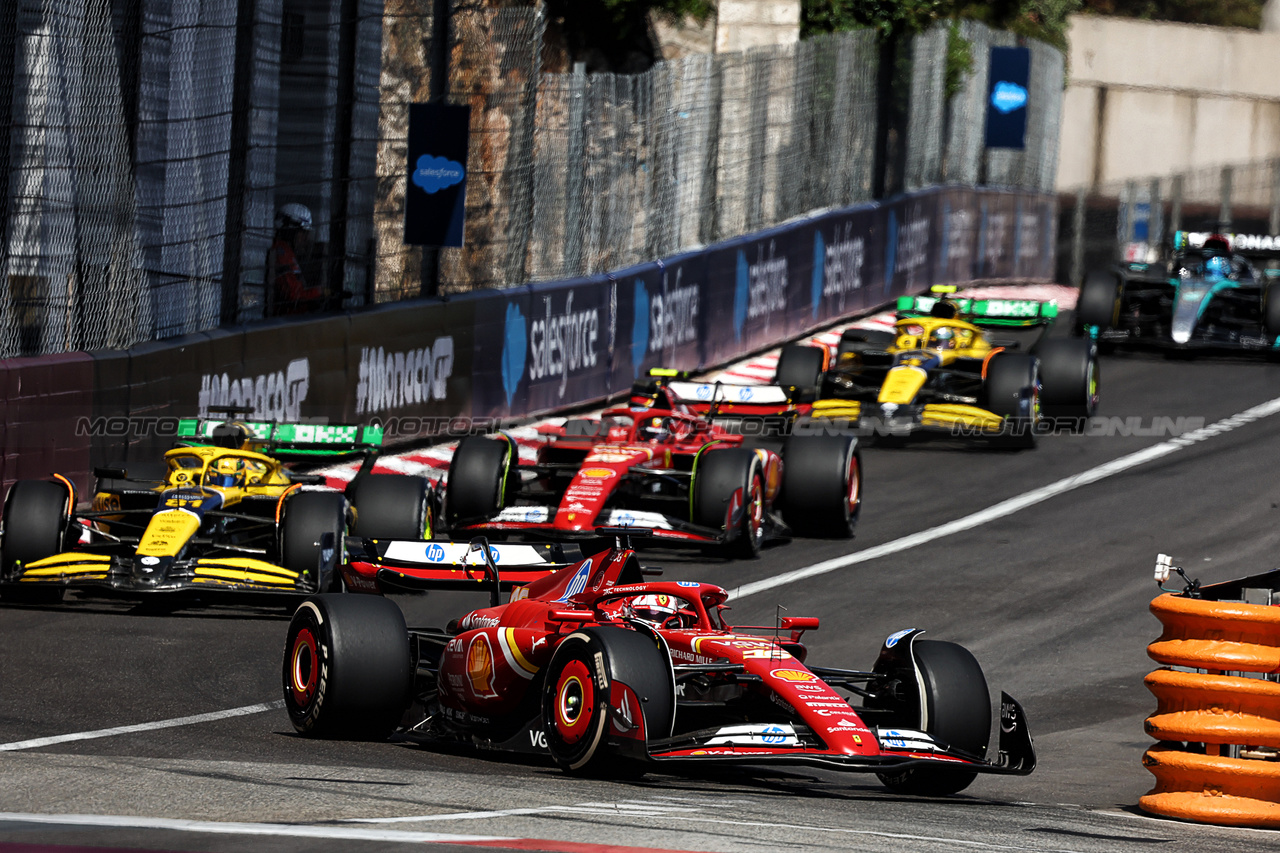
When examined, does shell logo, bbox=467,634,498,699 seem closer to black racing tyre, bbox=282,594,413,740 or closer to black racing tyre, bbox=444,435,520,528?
black racing tyre, bbox=282,594,413,740

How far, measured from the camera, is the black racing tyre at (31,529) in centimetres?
1066

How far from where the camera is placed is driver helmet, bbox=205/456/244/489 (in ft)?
37.9

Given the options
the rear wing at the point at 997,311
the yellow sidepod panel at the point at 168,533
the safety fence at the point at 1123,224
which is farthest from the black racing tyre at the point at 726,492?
the safety fence at the point at 1123,224

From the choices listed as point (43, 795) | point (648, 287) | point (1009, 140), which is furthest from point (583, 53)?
point (43, 795)

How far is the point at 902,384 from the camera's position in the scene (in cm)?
1675

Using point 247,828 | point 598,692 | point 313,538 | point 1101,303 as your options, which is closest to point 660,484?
point 313,538

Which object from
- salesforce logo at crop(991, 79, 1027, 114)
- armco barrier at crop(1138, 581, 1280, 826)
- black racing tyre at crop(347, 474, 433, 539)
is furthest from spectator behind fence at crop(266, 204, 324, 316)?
Answer: salesforce logo at crop(991, 79, 1027, 114)

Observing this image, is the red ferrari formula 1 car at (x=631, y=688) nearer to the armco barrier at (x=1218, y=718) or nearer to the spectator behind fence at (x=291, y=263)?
the armco barrier at (x=1218, y=718)

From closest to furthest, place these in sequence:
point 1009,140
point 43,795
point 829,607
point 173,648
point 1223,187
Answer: point 43,795, point 173,648, point 829,607, point 1009,140, point 1223,187

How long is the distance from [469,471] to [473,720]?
17.3 ft

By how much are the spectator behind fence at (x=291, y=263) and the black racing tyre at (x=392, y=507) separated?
4065mm

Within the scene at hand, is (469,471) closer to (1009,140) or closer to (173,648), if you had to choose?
(173,648)

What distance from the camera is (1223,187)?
33.8 meters

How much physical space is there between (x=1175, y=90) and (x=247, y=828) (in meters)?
50.8
